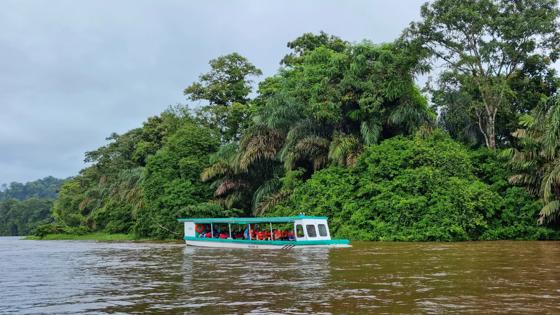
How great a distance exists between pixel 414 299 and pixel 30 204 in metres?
92.5

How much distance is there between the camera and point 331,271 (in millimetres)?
13914

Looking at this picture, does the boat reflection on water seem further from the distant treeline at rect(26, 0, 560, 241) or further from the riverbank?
the riverbank

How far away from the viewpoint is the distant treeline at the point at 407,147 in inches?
1020

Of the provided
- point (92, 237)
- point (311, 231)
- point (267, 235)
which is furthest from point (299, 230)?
point (92, 237)

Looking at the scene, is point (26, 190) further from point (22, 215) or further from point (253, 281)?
point (253, 281)

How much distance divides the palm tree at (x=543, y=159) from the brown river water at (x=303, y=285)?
6121 millimetres

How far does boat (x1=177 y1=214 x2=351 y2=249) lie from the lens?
23359 millimetres

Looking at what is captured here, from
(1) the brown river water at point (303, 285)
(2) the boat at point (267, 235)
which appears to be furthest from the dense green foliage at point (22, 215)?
(1) the brown river water at point (303, 285)

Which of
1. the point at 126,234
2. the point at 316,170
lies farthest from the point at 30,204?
the point at 316,170

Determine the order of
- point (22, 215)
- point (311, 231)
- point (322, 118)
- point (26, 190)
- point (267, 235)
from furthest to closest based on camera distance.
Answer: point (26, 190), point (22, 215), point (322, 118), point (267, 235), point (311, 231)

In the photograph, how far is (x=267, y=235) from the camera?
25.8m

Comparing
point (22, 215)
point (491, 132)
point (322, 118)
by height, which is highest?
point (22, 215)

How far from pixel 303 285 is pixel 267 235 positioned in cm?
1444

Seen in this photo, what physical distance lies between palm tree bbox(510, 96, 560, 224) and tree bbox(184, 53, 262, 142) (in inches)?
945
